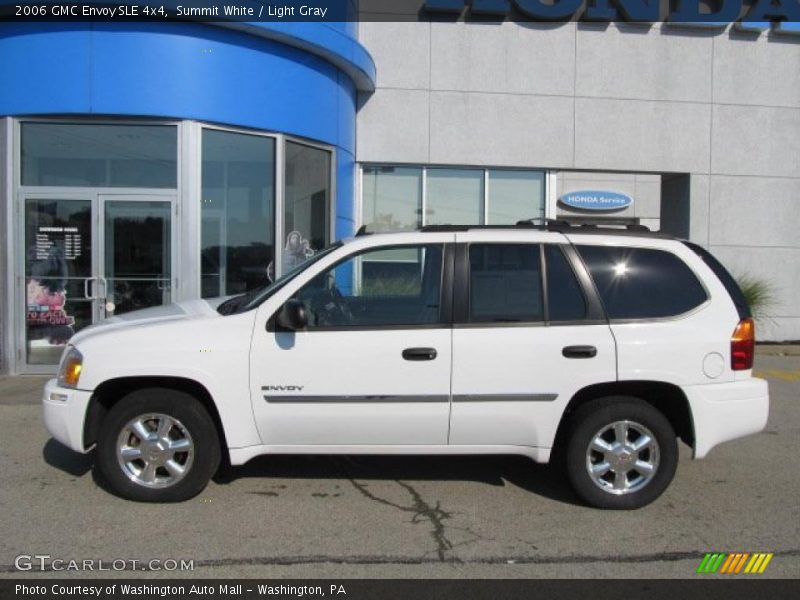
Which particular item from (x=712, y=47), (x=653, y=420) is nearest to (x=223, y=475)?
(x=653, y=420)

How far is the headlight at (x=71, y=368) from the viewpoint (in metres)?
4.54

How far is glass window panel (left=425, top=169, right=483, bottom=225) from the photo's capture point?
41.4 feet

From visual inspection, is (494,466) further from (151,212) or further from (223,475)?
(151,212)

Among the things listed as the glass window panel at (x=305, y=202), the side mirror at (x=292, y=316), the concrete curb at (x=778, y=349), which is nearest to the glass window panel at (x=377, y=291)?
the side mirror at (x=292, y=316)

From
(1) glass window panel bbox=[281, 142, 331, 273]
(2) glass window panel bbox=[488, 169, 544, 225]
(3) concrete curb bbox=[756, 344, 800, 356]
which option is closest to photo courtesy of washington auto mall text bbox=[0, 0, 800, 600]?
(1) glass window panel bbox=[281, 142, 331, 273]

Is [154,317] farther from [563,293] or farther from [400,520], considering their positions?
[563,293]

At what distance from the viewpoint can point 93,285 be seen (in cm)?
915

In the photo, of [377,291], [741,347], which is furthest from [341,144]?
[741,347]

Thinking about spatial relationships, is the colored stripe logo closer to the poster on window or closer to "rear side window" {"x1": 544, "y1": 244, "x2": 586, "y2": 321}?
"rear side window" {"x1": 544, "y1": 244, "x2": 586, "y2": 321}

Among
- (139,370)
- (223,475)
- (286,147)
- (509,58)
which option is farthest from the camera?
(509,58)

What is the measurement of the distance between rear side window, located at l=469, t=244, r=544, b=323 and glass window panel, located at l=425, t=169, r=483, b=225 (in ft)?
25.8

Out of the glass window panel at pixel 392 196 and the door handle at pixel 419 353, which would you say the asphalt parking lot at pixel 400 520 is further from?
the glass window panel at pixel 392 196

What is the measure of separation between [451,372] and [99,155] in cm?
673

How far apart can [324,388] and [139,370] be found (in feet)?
3.83
